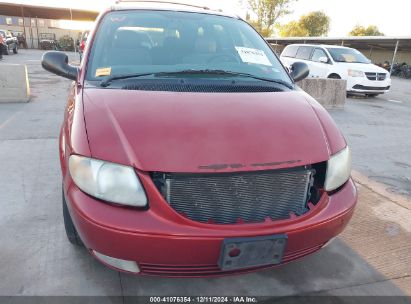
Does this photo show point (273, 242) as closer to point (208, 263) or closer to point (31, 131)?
point (208, 263)

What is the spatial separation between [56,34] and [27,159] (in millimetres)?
48227

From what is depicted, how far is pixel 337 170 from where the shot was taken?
2.01m

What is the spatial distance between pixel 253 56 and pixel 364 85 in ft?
31.0

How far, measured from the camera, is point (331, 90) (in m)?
8.38

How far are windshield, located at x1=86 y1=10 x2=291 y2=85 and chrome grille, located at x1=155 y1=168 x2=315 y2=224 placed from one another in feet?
3.46

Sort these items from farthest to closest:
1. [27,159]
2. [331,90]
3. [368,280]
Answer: [331,90], [27,159], [368,280]

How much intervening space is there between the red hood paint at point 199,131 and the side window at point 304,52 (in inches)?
438

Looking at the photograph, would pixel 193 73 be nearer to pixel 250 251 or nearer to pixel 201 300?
pixel 250 251

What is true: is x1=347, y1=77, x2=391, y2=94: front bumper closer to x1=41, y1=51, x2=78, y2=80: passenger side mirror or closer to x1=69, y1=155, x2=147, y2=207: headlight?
x1=41, y1=51, x2=78, y2=80: passenger side mirror

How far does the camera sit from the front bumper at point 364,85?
36.0 feet

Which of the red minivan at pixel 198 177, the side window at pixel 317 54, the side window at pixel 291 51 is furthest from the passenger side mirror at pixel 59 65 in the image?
the side window at pixel 291 51

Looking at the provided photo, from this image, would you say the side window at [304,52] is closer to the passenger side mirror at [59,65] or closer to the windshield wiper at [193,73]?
the windshield wiper at [193,73]

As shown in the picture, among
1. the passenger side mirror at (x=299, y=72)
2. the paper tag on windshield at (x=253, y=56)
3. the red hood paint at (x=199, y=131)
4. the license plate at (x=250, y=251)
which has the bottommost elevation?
the license plate at (x=250, y=251)

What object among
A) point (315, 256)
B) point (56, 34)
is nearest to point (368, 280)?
point (315, 256)
